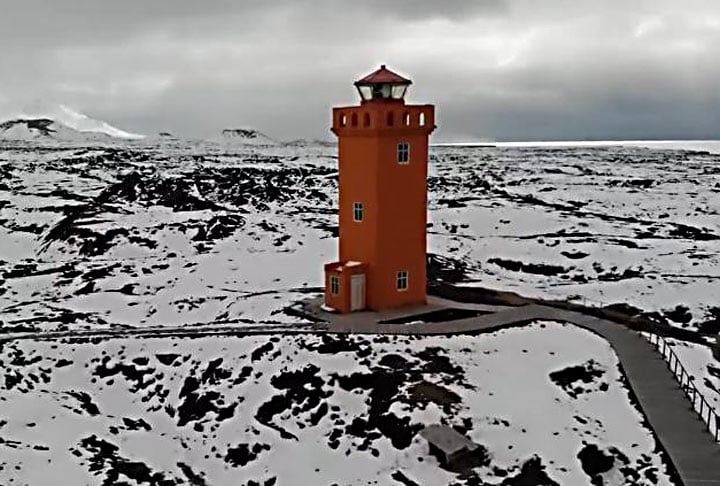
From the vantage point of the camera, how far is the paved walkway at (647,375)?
52.1 ft

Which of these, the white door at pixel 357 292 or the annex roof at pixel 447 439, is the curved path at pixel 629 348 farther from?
the annex roof at pixel 447 439

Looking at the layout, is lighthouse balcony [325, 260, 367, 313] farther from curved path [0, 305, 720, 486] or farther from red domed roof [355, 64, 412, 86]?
red domed roof [355, 64, 412, 86]

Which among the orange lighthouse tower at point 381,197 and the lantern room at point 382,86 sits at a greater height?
the lantern room at point 382,86

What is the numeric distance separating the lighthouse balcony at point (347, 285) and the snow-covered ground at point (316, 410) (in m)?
3.15

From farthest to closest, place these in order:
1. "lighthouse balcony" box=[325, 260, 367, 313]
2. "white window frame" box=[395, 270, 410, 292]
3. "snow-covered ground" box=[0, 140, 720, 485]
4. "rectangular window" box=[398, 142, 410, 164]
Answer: "white window frame" box=[395, 270, 410, 292]
"lighthouse balcony" box=[325, 260, 367, 313]
"rectangular window" box=[398, 142, 410, 164]
"snow-covered ground" box=[0, 140, 720, 485]

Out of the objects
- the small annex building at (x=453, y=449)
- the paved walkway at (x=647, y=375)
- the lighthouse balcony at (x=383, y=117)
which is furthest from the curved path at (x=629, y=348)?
the lighthouse balcony at (x=383, y=117)

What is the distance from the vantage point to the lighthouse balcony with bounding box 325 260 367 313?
25.3 m

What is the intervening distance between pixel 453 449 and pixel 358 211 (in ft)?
36.0

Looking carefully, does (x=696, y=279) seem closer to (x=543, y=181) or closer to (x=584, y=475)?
(x=584, y=475)

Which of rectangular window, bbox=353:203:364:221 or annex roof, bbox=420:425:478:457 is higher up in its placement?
rectangular window, bbox=353:203:364:221

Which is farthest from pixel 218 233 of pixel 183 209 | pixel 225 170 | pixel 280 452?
pixel 225 170

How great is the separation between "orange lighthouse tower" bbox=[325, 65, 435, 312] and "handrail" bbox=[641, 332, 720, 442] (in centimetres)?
881

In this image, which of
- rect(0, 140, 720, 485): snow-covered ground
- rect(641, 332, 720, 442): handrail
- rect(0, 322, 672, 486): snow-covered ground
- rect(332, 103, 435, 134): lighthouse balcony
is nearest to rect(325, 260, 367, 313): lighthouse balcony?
rect(0, 140, 720, 485): snow-covered ground

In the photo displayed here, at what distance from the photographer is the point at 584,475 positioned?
16.3m
